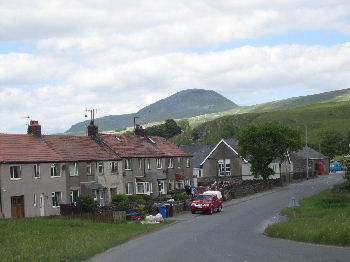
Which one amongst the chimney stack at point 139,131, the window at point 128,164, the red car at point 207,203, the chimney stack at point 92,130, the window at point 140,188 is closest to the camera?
the red car at point 207,203

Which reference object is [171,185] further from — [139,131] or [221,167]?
[221,167]

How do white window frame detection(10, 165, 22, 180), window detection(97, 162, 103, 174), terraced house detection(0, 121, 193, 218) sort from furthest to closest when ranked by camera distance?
window detection(97, 162, 103, 174), terraced house detection(0, 121, 193, 218), white window frame detection(10, 165, 22, 180)

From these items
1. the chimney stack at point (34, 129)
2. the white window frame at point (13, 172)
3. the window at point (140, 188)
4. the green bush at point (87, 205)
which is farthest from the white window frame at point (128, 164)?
the white window frame at point (13, 172)

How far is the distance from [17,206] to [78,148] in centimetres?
1293

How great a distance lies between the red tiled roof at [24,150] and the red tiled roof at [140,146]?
40.2 feet

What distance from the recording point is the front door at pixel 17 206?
1848 inches

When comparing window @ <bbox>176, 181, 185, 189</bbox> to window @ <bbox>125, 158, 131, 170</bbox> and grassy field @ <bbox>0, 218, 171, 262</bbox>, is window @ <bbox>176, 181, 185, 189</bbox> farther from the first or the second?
grassy field @ <bbox>0, 218, 171, 262</bbox>

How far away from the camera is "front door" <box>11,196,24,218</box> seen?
154 feet

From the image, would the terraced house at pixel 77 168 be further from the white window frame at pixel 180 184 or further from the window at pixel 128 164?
the white window frame at pixel 180 184

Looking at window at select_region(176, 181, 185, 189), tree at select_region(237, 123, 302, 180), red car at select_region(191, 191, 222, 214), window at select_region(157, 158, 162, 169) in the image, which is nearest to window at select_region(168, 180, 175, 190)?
window at select_region(176, 181, 185, 189)

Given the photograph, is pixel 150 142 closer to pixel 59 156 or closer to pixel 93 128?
pixel 93 128

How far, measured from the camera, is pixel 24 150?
51.1 metres

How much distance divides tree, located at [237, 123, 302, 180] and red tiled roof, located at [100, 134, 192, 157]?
10.0m

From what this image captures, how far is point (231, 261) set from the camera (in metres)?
21.2
